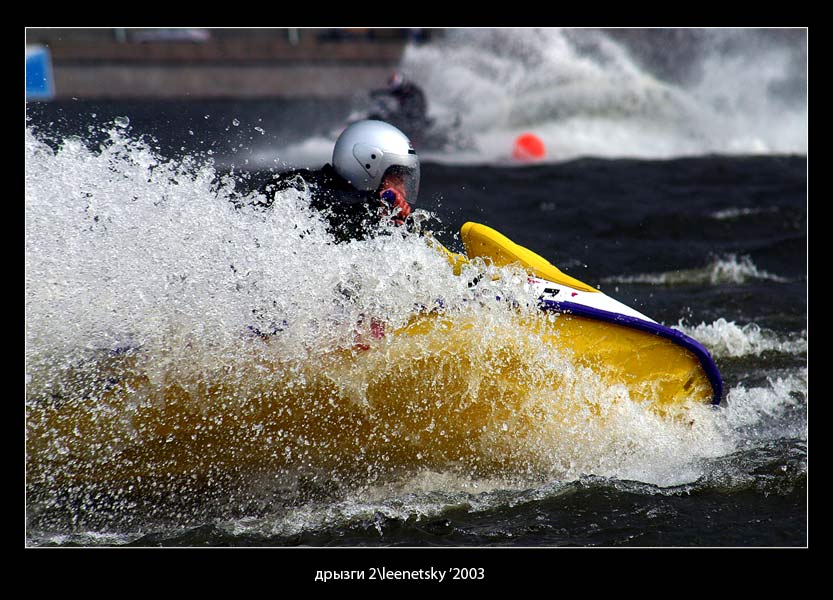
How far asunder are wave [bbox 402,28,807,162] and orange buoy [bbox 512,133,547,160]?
0.32 meters

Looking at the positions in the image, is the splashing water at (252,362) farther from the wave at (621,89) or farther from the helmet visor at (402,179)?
the wave at (621,89)

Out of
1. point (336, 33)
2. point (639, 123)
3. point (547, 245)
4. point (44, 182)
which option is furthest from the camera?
point (336, 33)

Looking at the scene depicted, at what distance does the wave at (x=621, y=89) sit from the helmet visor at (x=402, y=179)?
13379 mm

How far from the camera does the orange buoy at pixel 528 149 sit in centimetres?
1773

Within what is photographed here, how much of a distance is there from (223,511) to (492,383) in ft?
4.58

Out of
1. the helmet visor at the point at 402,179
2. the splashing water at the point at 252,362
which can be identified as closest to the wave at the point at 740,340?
the splashing water at the point at 252,362

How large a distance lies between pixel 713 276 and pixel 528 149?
950cm

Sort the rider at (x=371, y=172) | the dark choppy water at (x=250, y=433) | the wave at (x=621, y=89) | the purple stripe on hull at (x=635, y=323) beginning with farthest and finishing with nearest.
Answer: the wave at (x=621, y=89), the rider at (x=371, y=172), the purple stripe on hull at (x=635, y=323), the dark choppy water at (x=250, y=433)

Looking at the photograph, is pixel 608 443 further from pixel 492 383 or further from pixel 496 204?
pixel 496 204

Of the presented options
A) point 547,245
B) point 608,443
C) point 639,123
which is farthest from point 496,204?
point 639,123

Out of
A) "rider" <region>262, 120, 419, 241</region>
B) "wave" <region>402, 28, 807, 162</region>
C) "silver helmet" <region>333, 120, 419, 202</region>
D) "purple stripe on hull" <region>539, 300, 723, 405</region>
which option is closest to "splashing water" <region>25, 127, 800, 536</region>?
"purple stripe on hull" <region>539, 300, 723, 405</region>

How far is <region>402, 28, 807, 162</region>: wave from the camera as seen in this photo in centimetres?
2036

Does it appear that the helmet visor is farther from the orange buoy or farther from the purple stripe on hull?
the orange buoy

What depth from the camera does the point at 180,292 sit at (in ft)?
14.0
